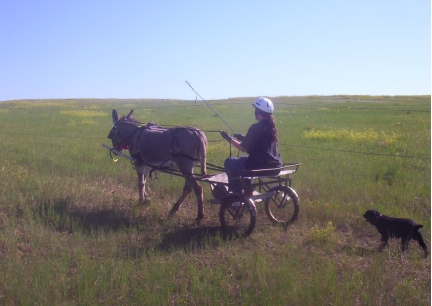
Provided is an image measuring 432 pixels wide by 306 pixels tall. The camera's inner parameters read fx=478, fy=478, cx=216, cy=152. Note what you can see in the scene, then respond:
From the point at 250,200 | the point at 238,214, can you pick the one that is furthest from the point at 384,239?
the point at 238,214

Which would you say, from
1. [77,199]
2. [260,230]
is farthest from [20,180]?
[260,230]

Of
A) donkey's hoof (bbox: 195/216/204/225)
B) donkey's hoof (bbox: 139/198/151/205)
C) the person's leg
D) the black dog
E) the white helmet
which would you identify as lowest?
donkey's hoof (bbox: 195/216/204/225)

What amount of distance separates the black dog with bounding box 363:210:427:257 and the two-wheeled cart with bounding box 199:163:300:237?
1.42 meters

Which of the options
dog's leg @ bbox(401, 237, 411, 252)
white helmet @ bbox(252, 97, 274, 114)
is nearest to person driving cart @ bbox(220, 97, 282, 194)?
white helmet @ bbox(252, 97, 274, 114)

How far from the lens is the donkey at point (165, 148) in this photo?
7867 mm

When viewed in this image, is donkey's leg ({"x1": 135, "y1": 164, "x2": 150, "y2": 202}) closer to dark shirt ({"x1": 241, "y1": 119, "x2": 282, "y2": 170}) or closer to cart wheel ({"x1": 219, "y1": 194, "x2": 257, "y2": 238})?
cart wheel ({"x1": 219, "y1": 194, "x2": 257, "y2": 238})

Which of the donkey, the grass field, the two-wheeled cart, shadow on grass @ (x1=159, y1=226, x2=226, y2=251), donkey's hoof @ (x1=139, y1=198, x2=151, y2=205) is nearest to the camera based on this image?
the grass field

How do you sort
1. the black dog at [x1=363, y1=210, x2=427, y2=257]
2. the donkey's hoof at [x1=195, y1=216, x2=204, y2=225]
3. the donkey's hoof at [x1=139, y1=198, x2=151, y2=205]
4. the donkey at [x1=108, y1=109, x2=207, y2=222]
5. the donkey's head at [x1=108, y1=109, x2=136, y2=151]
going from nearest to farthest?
the black dog at [x1=363, y1=210, x2=427, y2=257], the donkey's hoof at [x1=195, y1=216, x2=204, y2=225], the donkey at [x1=108, y1=109, x2=207, y2=222], the donkey's hoof at [x1=139, y1=198, x2=151, y2=205], the donkey's head at [x1=108, y1=109, x2=136, y2=151]

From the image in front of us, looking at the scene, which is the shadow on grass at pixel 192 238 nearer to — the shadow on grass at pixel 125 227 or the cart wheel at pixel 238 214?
the shadow on grass at pixel 125 227

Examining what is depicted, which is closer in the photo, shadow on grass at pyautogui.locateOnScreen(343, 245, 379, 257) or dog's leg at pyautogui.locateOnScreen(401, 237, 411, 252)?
dog's leg at pyautogui.locateOnScreen(401, 237, 411, 252)

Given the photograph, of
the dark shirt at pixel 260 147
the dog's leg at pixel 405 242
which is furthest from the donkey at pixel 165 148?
the dog's leg at pixel 405 242

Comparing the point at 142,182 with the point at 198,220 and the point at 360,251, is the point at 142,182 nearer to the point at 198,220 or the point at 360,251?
the point at 198,220

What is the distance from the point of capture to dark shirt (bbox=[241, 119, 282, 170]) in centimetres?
686

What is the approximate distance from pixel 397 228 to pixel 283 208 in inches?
97.8
